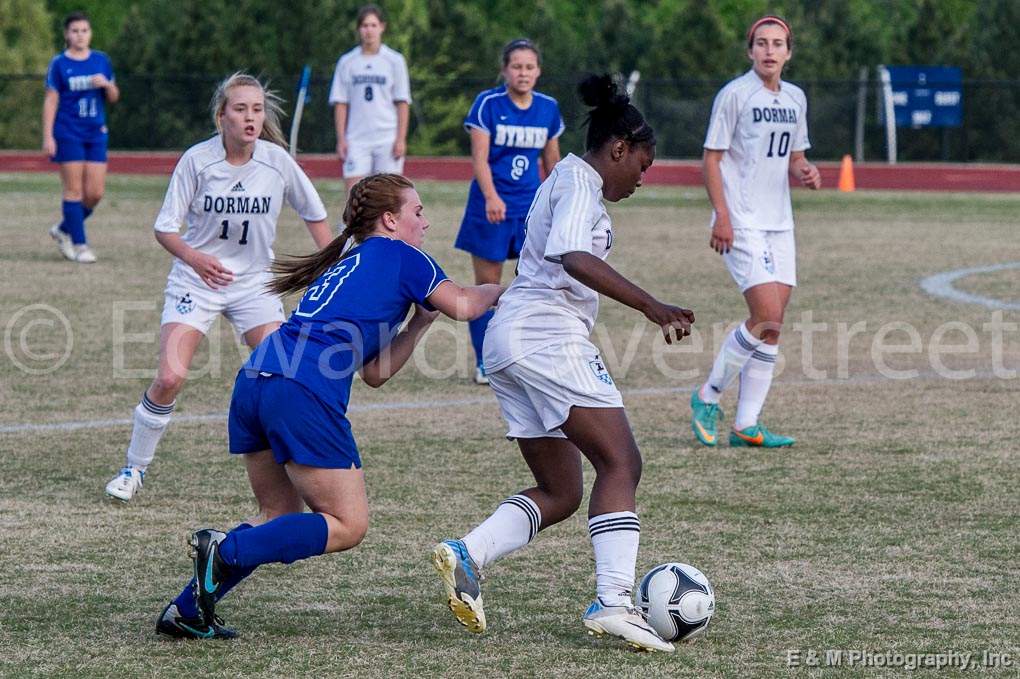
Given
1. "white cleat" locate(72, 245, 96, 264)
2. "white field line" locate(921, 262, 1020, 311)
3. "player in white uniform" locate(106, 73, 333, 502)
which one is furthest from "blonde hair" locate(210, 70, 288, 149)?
"white cleat" locate(72, 245, 96, 264)

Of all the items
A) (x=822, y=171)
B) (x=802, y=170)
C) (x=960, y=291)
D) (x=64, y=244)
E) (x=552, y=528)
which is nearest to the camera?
(x=552, y=528)

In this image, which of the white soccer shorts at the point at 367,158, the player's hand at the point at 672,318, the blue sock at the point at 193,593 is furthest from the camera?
the white soccer shorts at the point at 367,158

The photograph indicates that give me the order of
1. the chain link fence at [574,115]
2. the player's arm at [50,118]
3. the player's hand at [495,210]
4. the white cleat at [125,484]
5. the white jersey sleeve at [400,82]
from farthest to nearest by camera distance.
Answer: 1. the chain link fence at [574,115]
2. the player's arm at [50,118]
3. the white jersey sleeve at [400,82]
4. the player's hand at [495,210]
5. the white cleat at [125,484]

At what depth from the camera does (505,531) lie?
5.02 meters

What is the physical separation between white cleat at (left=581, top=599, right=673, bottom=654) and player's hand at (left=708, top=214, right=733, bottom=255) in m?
3.43

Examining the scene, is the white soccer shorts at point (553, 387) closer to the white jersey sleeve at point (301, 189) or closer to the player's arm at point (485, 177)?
the white jersey sleeve at point (301, 189)

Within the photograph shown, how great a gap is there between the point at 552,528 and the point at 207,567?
1991 mm

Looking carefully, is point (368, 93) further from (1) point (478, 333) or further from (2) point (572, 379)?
(2) point (572, 379)

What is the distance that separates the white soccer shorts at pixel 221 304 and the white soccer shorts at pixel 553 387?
2295 mm

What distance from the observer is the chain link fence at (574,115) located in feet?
105

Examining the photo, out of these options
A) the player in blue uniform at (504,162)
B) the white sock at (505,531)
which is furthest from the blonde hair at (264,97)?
the white sock at (505,531)

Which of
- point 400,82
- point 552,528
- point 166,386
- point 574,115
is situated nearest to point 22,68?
point 574,115

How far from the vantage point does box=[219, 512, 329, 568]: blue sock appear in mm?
4676

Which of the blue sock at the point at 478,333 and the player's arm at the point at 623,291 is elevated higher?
the player's arm at the point at 623,291
